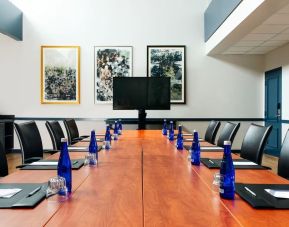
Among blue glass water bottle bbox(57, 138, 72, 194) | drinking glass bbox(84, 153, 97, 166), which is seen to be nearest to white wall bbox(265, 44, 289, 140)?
drinking glass bbox(84, 153, 97, 166)

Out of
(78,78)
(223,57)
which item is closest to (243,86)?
(223,57)

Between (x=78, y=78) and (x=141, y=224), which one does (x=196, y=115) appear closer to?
(x=78, y=78)

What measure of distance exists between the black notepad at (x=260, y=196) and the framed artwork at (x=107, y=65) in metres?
6.03

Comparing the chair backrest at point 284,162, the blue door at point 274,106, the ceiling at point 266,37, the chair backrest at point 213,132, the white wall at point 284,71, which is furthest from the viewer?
the blue door at point 274,106

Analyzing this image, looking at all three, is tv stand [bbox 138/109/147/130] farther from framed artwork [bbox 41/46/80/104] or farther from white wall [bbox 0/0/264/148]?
framed artwork [bbox 41/46/80/104]

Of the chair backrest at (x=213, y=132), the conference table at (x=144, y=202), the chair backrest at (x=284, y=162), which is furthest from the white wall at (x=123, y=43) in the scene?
the conference table at (x=144, y=202)

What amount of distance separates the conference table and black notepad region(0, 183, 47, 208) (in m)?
0.03

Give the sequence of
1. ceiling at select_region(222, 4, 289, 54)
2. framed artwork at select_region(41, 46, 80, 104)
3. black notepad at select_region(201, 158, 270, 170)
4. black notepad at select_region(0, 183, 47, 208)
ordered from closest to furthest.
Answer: black notepad at select_region(0, 183, 47, 208), black notepad at select_region(201, 158, 270, 170), ceiling at select_region(222, 4, 289, 54), framed artwork at select_region(41, 46, 80, 104)

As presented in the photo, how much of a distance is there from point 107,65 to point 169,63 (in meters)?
1.37

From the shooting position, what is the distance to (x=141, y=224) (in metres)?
1.00

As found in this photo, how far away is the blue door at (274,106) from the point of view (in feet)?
22.0

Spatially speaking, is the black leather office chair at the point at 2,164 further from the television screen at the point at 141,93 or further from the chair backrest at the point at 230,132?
the television screen at the point at 141,93

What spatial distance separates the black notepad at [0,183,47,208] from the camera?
119 cm

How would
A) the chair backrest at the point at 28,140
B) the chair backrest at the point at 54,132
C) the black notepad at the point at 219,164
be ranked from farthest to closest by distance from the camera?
1. the chair backrest at the point at 54,132
2. the chair backrest at the point at 28,140
3. the black notepad at the point at 219,164
